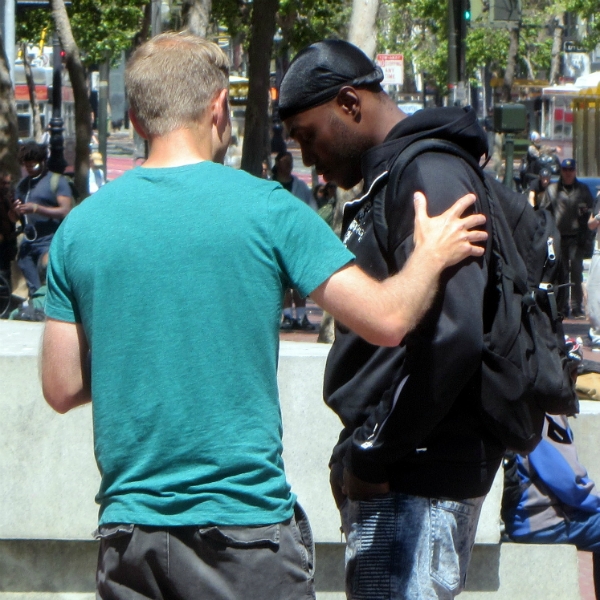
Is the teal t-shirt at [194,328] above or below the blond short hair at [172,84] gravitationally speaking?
below

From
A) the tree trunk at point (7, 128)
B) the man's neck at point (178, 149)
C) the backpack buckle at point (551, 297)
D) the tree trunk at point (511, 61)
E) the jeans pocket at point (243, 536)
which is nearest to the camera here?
the jeans pocket at point (243, 536)

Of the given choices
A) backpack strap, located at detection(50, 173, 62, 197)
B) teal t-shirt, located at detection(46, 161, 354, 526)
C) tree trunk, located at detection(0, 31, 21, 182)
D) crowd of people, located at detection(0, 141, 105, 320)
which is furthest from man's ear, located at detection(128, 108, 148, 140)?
tree trunk, located at detection(0, 31, 21, 182)

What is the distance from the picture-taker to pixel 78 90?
1683 centimetres

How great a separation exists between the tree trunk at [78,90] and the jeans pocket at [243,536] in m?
14.2

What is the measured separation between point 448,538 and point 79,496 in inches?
70.7

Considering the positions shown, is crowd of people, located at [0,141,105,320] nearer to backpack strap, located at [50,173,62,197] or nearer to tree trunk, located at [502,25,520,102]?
backpack strap, located at [50,173,62,197]

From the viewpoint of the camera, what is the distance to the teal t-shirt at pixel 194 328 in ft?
6.97

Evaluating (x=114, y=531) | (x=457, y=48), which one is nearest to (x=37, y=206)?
(x=457, y=48)

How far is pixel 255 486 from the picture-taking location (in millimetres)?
2139

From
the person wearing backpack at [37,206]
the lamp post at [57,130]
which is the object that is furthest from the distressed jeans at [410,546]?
the lamp post at [57,130]

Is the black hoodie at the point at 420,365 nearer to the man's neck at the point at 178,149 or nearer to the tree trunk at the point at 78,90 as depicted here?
the man's neck at the point at 178,149

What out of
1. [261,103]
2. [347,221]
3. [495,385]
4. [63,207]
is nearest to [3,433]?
[347,221]

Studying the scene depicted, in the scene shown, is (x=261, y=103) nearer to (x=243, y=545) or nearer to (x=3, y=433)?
(x=3, y=433)

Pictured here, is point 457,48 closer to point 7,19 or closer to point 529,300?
point 7,19
